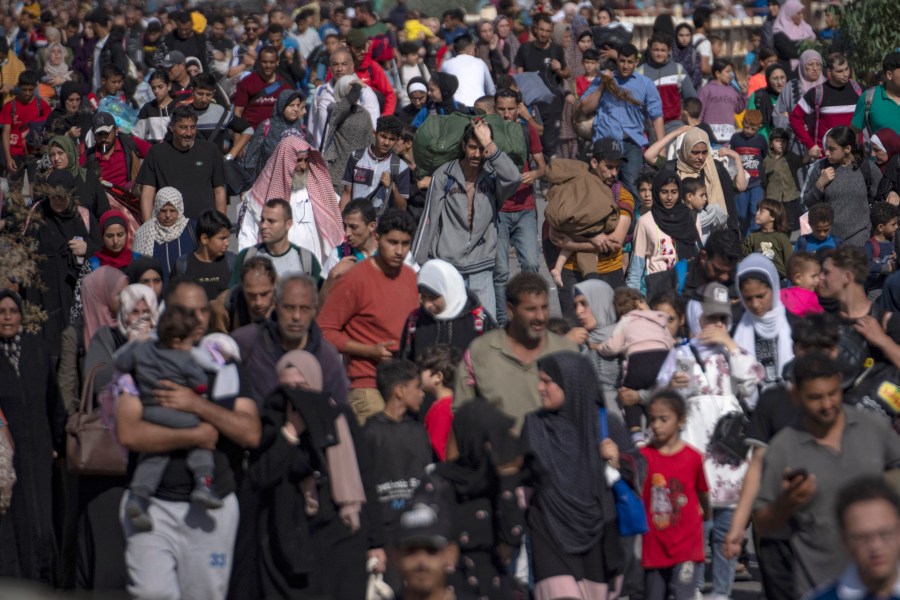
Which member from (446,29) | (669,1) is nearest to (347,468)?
(446,29)

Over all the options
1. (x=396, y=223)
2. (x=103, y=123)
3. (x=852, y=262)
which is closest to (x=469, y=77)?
(x=103, y=123)

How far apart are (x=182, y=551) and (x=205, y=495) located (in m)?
0.31

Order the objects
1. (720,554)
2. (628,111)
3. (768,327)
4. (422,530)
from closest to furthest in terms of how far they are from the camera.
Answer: (422,530) < (720,554) < (768,327) < (628,111)

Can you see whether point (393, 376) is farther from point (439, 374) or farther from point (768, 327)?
point (768, 327)

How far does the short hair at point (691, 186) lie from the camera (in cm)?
1316

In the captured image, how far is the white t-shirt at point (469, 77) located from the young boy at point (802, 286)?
8197 millimetres

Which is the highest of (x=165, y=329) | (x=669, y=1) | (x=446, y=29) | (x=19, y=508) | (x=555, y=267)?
(x=165, y=329)

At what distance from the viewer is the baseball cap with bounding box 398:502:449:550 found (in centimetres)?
615

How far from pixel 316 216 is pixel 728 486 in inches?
183

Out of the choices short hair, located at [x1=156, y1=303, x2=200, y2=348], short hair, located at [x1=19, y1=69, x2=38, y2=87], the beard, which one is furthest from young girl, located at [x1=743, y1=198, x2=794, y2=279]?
short hair, located at [x1=19, y1=69, x2=38, y2=87]

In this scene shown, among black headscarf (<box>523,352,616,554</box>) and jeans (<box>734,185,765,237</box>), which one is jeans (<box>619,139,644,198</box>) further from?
black headscarf (<box>523,352,616,554</box>)

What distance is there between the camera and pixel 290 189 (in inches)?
484

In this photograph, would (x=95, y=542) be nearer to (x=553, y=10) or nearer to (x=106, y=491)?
(x=106, y=491)

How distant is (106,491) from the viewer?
26.9 ft
